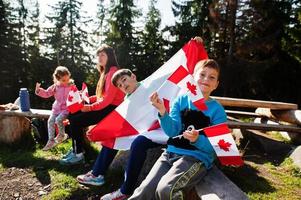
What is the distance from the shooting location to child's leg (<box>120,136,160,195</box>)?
161 inches

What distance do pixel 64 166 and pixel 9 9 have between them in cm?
2824

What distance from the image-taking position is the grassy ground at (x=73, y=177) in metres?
4.90

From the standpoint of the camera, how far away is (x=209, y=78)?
12.0 feet

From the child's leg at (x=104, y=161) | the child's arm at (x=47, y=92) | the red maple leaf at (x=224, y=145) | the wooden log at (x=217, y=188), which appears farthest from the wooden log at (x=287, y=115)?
the child's arm at (x=47, y=92)

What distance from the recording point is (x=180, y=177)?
3.31m

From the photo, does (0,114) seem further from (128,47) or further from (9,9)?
(9,9)

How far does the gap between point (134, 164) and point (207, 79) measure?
4.38 feet

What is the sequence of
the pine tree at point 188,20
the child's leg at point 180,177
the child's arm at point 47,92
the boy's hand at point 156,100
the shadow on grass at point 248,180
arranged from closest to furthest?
the child's leg at point 180,177, the boy's hand at point 156,100, the shadow on grass at point 248,180, the child's arm at point 47,92, the pine tree at point 188,20

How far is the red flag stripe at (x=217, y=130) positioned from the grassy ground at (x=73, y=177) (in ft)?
6.25

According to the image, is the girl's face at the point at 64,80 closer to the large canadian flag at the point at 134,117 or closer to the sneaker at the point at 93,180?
the large canadian flag at the point at 134,117

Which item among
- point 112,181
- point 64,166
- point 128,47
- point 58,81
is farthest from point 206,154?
point 128,47

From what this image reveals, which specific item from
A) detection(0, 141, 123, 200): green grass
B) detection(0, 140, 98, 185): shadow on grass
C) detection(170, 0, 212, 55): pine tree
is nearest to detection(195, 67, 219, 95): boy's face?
detection(0, 141, 123, 200): green grass

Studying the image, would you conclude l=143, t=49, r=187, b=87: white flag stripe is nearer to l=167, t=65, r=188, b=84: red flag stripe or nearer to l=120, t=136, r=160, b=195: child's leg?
l=167, t=65, r=188, b=84: red flag stripe

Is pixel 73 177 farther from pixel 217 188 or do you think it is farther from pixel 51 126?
pixel 217 188
